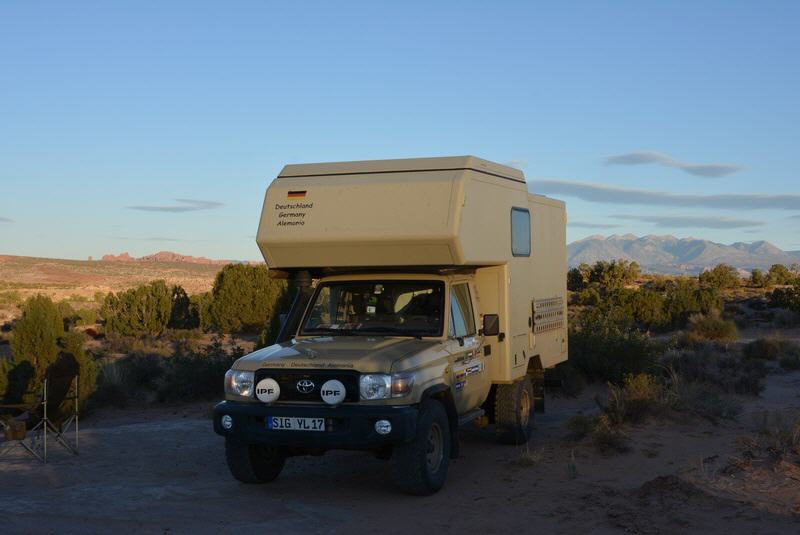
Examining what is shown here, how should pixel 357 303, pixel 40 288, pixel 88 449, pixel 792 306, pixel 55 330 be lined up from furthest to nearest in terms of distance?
pixel 40 288 < pixel 792 306 < pixel 55 330 < pixel 88 449 < pixel 357 303

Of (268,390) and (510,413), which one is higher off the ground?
(268,390)

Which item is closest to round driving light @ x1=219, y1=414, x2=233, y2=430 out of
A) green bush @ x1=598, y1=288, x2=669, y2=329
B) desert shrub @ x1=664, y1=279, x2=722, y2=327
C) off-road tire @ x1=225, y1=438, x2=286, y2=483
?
off-road tire @ x1=225, y1=438, x2=286, y2=483

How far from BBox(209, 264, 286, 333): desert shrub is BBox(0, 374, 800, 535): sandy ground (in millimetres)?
18399

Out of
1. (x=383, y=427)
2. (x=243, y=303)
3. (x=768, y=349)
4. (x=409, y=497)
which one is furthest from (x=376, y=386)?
(x=243, y=303)

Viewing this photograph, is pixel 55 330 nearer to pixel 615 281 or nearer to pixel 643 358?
pixel 643 358

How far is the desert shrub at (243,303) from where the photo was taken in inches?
1191

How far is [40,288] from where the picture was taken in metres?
62.3

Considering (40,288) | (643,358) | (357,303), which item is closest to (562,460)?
(357,303)

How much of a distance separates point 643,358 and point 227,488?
10512mm

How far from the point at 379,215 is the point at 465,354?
181 centimetres

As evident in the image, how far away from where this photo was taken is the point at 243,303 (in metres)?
30.4

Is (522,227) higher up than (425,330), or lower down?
higher up

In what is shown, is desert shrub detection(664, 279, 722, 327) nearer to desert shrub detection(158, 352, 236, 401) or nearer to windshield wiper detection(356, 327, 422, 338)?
desert shrub detection(158, 352, 236, 401)

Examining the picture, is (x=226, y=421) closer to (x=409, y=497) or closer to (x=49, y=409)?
(x=409, y=497)
